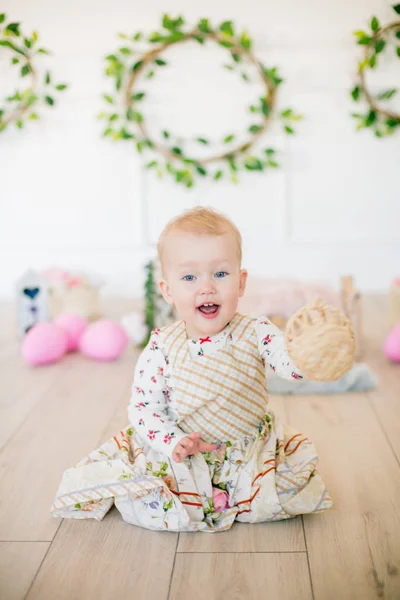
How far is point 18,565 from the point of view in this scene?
1.27 m

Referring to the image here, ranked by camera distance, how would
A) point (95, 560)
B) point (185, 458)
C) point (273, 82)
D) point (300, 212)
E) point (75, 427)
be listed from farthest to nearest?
point (300, 212), point (273, 82), point (75, 427), point (185, 458), point (95, 560)

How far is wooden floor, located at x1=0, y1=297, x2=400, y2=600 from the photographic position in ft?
3.89

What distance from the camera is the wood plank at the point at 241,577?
3.82 feet


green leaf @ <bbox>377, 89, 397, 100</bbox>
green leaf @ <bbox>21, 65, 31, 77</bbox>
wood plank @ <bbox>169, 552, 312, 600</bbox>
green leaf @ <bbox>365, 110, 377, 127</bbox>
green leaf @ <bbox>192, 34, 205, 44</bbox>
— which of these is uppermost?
green leaf @ <bbox>192, 34, 205, 44</bbox>

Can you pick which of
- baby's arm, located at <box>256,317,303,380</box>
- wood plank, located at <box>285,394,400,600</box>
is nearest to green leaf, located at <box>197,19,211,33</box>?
wood plank, located at <box>285,394,400,600</box>

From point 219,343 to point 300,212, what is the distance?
2162mm

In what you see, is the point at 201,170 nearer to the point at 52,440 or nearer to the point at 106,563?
the point at 52,440

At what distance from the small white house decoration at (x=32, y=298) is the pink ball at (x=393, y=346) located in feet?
4.24

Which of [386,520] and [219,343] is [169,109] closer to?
[219,343]

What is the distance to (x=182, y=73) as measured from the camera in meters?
3.33

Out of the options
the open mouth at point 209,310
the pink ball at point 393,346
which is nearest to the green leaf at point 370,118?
the pink ball at point 393,346

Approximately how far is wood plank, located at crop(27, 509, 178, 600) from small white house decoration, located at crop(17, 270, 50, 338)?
142 cm

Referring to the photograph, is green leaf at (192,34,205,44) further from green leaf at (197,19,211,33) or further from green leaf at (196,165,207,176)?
green leaf at (196,165,207,176)

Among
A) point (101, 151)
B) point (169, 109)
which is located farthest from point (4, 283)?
point (169, 109)
